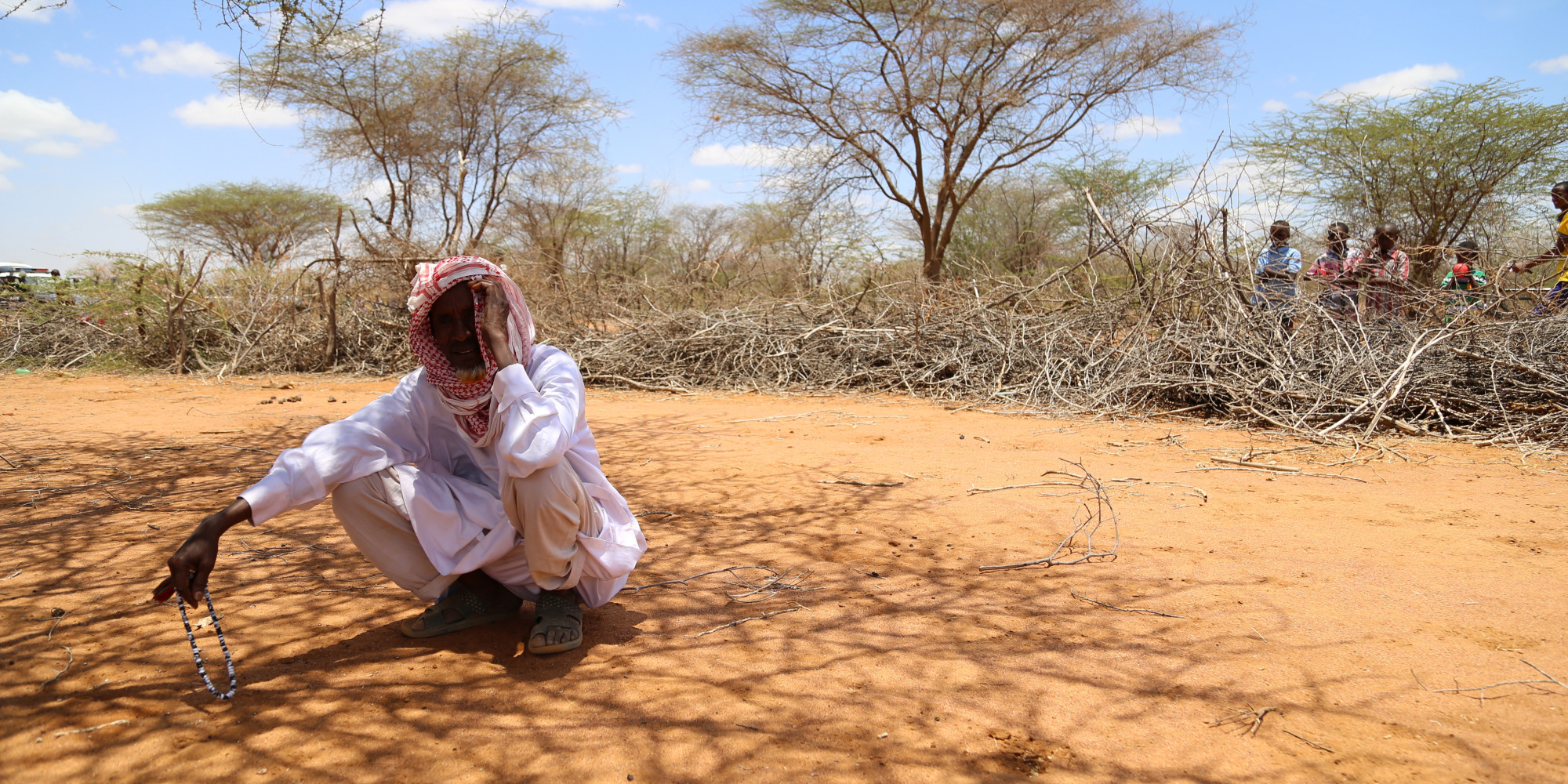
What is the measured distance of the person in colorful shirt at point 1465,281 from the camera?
18.9 ft

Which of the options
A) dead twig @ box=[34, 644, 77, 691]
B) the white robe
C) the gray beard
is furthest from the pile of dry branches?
dead twig @ box=[34, 644, 77, 691]

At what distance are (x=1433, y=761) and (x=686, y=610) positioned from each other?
169 cm

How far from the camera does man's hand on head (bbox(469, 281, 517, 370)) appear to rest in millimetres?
1987

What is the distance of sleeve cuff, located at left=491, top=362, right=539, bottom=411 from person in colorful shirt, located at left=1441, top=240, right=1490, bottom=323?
601 centimetres

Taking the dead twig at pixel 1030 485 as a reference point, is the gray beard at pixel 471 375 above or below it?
above

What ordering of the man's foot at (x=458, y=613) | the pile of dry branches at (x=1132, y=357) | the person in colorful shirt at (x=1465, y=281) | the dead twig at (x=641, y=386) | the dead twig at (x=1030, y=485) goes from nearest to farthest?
the man's foot at (x=458, y=613) → the dead twig at (x=1030, y=485) → the pile of dry branches at (x=1132, y=357) → the person in colorful shirt at (x=1465, y=281) → the dead twig at (x=641, y=386)

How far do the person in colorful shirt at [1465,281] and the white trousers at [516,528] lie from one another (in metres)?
5.90

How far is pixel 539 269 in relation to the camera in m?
10.2

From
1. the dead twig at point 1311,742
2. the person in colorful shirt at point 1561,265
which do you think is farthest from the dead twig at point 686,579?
the person in colorful shirt at point 1561,265

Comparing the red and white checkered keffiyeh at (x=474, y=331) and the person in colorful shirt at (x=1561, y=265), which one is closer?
the red and white checkered keffiyeh at (x=474, y=331)

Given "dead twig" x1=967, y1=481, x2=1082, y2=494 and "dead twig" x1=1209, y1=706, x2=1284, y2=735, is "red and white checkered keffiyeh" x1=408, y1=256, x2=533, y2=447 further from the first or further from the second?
"dead twig" x1=967, y1=481, x2=1082, y2=494

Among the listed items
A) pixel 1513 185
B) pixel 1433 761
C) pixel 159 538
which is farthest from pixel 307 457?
pixel 1513 185

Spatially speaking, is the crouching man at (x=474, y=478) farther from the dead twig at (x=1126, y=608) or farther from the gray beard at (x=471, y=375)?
the dead twig at (x=1126, y=608)

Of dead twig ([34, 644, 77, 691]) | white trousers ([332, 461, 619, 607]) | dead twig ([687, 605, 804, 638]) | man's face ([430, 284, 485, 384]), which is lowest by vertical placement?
dead twig ([34, 644, 77, 691])
